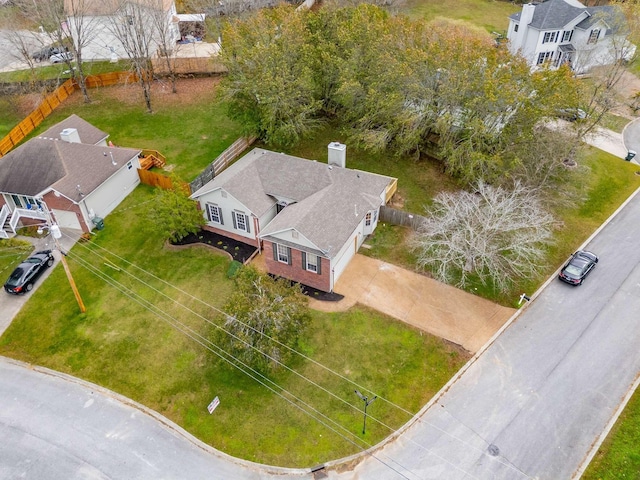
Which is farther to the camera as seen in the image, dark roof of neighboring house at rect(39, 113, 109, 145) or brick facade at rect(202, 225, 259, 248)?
dark roof of neighboring house at rect(39, 113, 109, 145)

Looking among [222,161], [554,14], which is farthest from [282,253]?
[554,14]

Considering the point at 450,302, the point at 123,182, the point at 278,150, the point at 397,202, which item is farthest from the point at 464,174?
the point at 123,182

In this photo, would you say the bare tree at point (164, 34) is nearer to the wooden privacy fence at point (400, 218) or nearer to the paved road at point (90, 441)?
the wooden privacy fence at point (400, 218)

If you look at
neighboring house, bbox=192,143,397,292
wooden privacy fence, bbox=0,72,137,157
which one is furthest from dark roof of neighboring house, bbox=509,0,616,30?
wooden privacy fence, bbox=0,72,137,157

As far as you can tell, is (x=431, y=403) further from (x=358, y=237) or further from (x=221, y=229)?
(x=221, y=229)

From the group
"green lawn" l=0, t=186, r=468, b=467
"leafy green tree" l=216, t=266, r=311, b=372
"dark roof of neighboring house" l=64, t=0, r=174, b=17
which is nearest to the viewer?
"green lawn" l=0, t=186, r=468, b=467

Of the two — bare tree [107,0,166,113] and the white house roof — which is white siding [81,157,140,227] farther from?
bare tree [107,0,166,113]

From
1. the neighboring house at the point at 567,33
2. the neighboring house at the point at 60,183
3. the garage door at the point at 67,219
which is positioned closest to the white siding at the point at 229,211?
the neighboring house at the point at 60,183
